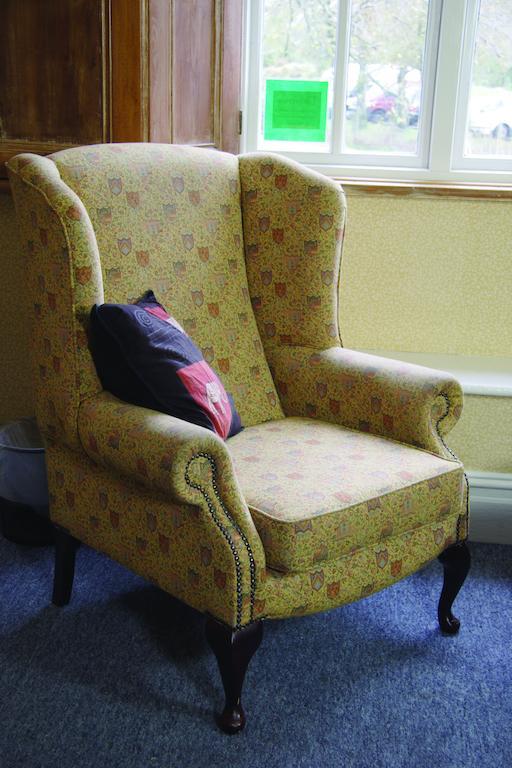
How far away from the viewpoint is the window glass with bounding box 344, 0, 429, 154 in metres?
2.68

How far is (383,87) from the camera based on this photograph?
2.76m

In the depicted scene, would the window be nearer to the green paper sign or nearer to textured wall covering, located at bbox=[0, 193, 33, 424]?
the green paper sign

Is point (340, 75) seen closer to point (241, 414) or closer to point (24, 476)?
point (241, 414)

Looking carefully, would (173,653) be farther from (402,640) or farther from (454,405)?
(454,405)

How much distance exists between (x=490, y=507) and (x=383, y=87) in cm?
139

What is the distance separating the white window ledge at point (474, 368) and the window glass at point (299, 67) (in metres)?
0.78

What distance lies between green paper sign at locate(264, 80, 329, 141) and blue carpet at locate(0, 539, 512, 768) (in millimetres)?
1492

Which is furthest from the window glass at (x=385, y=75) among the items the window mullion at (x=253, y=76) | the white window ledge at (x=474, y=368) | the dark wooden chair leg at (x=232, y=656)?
the dark wooden chair leg at (x=232, y=656)

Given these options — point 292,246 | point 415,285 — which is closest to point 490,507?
point 415,285

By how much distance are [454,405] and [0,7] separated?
1.61 metres

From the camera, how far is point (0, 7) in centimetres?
229

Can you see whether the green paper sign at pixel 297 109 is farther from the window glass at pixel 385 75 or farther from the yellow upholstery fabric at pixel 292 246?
the yellow upholstery fabric at pixel 292 246

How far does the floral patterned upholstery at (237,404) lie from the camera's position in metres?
1.60

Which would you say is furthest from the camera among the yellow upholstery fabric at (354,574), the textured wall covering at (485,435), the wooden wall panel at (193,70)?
the textured wall covering at (485,435)
